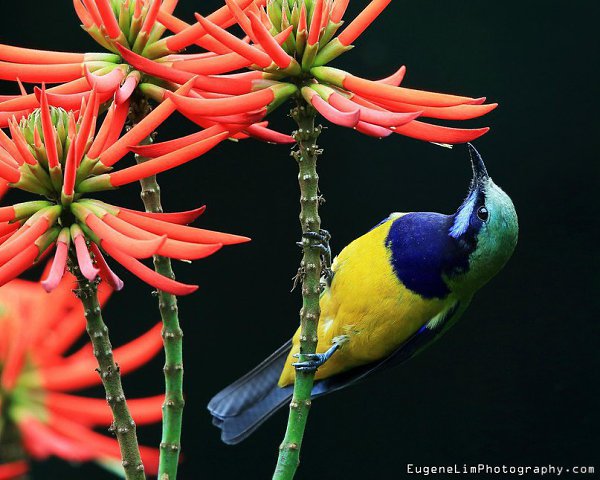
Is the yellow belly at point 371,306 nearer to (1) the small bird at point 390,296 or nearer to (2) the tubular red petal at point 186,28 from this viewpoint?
(1) the small bird at point 390,296

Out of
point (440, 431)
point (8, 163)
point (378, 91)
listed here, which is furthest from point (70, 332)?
point (440, 431)

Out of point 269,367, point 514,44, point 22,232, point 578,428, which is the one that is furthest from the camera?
point 514,44

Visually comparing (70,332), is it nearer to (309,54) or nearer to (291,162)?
(309,54)

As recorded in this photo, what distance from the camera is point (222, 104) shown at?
68cm

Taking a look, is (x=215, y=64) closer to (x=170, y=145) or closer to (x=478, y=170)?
(x=170, y=145)

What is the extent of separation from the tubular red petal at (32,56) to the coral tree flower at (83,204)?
0.24ft

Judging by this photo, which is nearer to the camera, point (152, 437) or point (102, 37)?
point (102, 37)

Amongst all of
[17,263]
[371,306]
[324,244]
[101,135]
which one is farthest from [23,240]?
[371,306]

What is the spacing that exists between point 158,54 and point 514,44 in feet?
4.78

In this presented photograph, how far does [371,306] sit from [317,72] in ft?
2.30

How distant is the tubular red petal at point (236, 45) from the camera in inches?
26.5

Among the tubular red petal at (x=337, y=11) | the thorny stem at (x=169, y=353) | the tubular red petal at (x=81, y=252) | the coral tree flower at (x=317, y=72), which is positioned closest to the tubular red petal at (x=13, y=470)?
the thorny stem at (x=169, y=353)

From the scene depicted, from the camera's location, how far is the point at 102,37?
77 cm

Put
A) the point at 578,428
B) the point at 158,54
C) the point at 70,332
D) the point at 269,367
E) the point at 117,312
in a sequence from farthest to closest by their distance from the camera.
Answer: the point at 117,312 → the point at 578,428 → the point at 269,367 → the point at 70,332 → the point at 158,54
